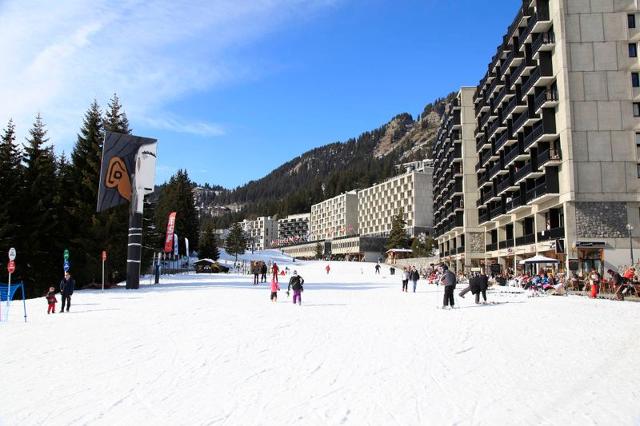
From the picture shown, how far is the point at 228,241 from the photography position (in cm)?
11938

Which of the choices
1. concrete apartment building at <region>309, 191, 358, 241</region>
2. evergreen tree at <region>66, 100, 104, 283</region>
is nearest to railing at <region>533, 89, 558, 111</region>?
evergreen tree at <region>66, 100, 104, 283</region>

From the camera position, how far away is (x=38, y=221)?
35312mm

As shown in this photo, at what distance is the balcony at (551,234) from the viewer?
37688mm

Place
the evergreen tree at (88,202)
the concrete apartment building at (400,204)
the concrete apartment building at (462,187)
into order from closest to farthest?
the evergreen tree at (88,202) → the concrete apartment building at (462,187) → the concrete apartment building at (400,204)

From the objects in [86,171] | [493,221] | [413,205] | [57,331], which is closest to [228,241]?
[413,205]

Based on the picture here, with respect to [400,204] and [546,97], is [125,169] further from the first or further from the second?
[400,204]

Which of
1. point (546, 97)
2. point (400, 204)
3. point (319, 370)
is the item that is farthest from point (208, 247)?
point (319, 370)

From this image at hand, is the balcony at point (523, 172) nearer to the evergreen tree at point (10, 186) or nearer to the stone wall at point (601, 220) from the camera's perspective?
the stone wall at point (601, 220)

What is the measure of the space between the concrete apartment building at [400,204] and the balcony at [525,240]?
88313 mm

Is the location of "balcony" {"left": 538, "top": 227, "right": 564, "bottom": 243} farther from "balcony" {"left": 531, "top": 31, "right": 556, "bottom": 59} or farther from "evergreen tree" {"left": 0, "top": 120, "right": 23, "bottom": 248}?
"evergreen tree" {"left": 0, "top": 120, "right": 23, "bottom": 248}

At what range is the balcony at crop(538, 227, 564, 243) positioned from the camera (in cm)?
3769

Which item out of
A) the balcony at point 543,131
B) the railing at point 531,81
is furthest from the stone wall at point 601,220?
the railing at point 531,81

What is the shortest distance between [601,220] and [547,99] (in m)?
10.3

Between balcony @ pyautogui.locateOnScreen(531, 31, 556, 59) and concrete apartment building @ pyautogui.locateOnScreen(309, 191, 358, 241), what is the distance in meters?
114
